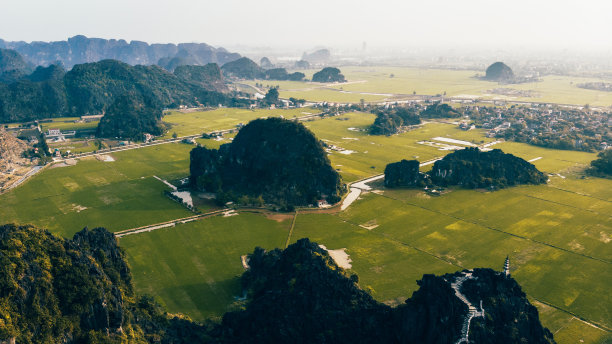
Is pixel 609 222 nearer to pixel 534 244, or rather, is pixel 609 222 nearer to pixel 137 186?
pixel 534 244

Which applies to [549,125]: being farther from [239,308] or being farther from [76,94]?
[76,94]

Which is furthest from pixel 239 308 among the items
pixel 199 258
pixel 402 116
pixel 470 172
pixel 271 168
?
pixel 402 116

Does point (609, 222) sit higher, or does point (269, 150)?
point (269, 150)

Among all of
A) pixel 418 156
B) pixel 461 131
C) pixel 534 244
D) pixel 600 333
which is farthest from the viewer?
pixel 461 131

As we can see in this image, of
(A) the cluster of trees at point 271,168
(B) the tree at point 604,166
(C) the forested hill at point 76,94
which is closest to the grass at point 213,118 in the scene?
(C) the forested hill at point 76,94

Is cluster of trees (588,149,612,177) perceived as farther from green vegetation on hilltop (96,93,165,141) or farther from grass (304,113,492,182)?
green vegetation on hilltop (96,93,165,141)

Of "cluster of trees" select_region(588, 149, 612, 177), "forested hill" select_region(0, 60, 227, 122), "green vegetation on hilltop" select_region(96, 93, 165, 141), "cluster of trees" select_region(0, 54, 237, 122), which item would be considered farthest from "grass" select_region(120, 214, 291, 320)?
"cluster of trees" select_region(0, 54, 237, 122)

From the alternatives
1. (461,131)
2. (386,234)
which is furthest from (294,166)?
(461,131)
